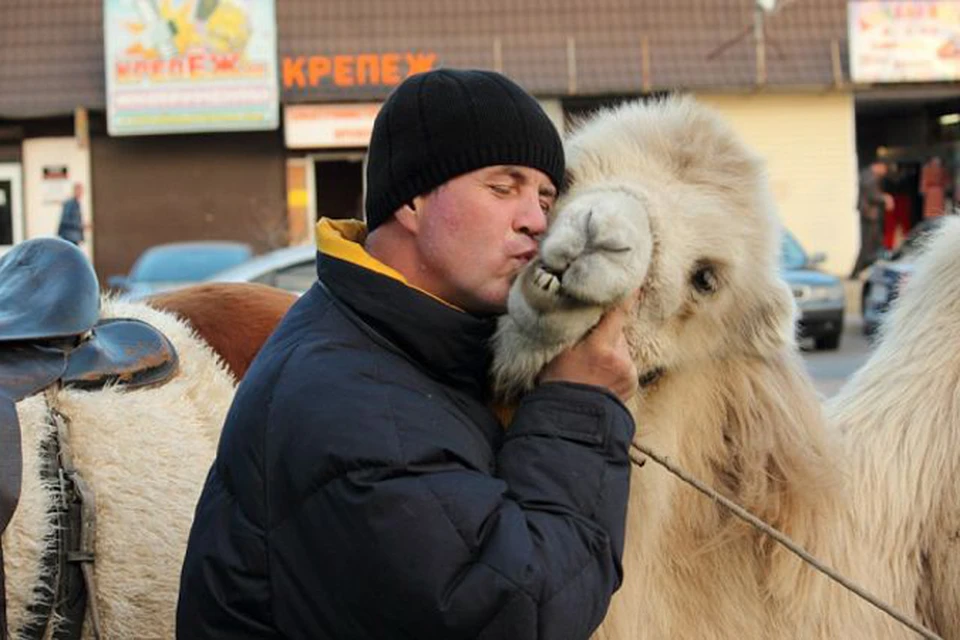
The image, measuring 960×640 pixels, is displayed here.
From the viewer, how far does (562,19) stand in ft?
67.7

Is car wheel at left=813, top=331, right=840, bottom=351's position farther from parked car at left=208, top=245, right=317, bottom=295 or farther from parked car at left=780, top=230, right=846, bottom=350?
parked car at left=208, top=245, right=317, bottom=295

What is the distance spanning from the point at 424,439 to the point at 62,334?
1832 millimetres

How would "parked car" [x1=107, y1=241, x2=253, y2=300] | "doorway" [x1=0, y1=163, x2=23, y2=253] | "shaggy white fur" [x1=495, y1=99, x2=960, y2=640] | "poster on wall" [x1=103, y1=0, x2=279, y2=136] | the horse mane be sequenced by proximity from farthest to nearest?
"doorway" [x1=0, y1=163, x2=23, y2=253] < "poster on wall" [x1=103, y1=0, x2=279, y2=136] < "parked car" [x1=107, y1=241, x2=253, y2=300] < the horse mane < "shaggy white fur" [x1=495, y1=99, x2=960, y2=640]

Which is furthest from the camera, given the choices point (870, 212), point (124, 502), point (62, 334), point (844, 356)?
point (870, 212)

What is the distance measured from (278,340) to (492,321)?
0.31 meters

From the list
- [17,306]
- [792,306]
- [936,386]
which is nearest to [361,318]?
[792,306]

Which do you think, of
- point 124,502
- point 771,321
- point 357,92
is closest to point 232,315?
point 124,502

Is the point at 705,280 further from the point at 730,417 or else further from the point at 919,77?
the point at 919,77

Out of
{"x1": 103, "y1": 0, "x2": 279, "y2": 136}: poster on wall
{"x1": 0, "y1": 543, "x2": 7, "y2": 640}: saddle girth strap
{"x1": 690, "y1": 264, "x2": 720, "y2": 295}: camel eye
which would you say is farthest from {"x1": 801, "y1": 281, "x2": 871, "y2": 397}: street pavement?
{"x1": 103, "y1": 0, "x2": 279, "y2": 136}: poster on wall

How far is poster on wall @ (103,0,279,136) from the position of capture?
19734 millimetres

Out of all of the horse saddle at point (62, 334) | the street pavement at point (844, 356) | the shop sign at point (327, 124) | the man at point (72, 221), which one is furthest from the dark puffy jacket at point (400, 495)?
the shop sign at point (327, 124)

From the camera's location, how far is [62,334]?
3.09 m

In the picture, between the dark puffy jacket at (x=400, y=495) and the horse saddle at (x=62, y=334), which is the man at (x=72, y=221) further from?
the dark puffy jacket at (x=400, y=495)

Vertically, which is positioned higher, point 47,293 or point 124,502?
point 47,293
